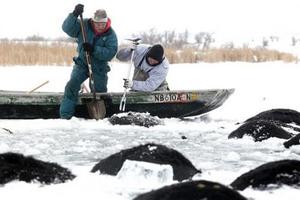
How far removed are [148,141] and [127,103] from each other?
7.40ft

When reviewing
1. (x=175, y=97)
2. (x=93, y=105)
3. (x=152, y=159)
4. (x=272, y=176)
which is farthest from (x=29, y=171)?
(x=175, y=97)

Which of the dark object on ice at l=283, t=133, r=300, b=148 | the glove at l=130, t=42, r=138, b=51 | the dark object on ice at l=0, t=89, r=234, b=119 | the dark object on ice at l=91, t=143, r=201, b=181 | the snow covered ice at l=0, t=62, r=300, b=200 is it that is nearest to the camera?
the snow covered ice at l=0, t=62, r=300, b=200

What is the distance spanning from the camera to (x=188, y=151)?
21.6 ft

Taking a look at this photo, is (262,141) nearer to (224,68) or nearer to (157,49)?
(157,49)

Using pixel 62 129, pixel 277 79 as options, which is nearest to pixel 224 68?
pixel 277 79

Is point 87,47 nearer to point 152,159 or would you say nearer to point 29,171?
point 152,159

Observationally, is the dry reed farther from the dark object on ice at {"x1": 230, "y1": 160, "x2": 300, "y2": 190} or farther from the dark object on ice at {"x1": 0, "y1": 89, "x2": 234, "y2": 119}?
the dark object on ice at {"x1": 230, "y1": 160, "x2": 300, "y2": 190}

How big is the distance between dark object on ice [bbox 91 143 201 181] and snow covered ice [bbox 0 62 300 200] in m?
0.10

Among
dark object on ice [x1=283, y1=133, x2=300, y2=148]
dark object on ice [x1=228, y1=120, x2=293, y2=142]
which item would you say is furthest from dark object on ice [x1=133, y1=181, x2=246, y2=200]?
dark object on ice [x1=228, y1=120, x2=293, y2=142]

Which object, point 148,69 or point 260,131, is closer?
point 260,131

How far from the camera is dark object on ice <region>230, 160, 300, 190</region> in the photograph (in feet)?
14.1

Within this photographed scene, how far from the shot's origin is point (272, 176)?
4336mm

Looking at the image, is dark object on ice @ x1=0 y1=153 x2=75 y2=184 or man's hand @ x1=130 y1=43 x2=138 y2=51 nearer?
dark object on ice @ x1=0 y1=153 x2=75 y2=184

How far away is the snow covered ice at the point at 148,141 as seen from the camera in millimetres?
4277
